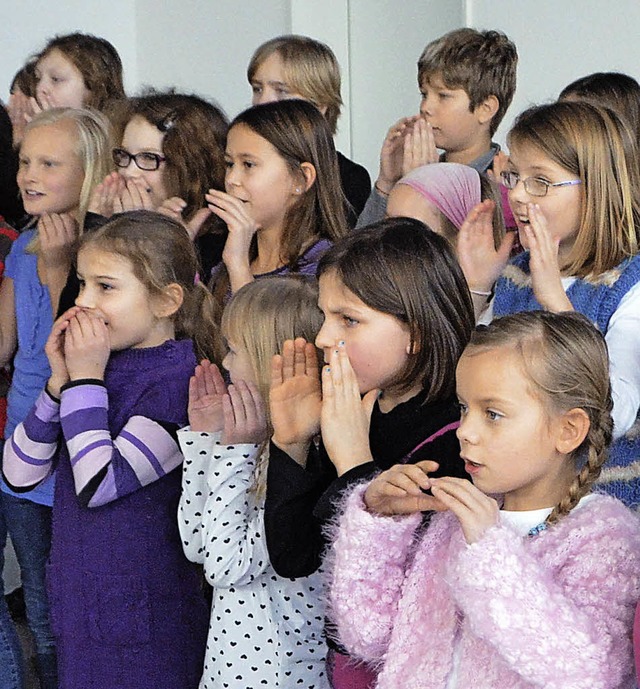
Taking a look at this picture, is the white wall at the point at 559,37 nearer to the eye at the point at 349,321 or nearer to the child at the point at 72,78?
the child at the point at 72,78

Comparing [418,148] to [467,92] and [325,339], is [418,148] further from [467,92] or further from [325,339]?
[325,339]

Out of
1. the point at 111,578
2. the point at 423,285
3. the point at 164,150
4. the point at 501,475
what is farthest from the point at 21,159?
the point at 501,475

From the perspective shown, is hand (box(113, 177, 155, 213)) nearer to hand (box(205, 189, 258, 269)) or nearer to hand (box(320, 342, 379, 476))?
hand (box(205, 189, 258, 269))

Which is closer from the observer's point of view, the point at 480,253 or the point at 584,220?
the point at 584,220

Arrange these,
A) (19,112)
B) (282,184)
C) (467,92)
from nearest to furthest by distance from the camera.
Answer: (282,184) → (467,92) → (19,112)

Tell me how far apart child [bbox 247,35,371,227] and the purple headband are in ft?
2.39

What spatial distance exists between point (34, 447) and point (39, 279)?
1.88ft

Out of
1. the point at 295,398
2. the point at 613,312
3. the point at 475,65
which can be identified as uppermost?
the point at 475,65

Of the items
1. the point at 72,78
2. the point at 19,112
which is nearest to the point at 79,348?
the point at 72,78

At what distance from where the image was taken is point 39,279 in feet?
8.98

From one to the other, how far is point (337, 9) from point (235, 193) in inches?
82.8

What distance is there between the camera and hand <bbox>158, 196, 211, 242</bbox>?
2762mm

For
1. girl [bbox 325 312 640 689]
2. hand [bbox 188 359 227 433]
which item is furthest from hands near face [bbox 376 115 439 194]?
girl [bbox 325 312 640 689]

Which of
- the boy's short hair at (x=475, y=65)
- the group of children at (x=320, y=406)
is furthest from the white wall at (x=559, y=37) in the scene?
A: the group of children at (x=320, y=406)
